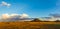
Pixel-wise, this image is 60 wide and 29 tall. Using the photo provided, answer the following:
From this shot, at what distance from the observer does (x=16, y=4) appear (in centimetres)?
307

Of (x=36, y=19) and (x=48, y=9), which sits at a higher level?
(x=48, y=9)

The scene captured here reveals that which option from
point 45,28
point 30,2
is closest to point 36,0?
point 30,2

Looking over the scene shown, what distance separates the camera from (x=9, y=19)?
3078mm

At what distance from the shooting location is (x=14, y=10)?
3068mm

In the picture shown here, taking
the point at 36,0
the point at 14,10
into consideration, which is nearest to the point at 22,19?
the point at 14,10

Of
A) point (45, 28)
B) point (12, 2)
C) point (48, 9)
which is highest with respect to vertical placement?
point (12, 2)

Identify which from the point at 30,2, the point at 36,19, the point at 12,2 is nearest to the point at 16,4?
the point at 12,2

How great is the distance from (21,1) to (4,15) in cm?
46

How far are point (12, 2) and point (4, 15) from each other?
318mm

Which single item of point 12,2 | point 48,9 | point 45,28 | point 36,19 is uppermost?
point 12,2

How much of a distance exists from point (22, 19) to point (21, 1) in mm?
377

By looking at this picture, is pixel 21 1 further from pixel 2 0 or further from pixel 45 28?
pixel 45 28

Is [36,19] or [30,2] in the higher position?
[30,2]

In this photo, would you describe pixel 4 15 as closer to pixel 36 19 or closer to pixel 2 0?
pixel 2 0
